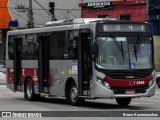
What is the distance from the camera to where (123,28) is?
19.4 metres

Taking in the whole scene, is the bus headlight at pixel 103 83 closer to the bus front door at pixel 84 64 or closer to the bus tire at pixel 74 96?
the bus front door at pixel 84 64

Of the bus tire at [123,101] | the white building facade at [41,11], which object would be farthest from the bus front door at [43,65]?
the white building facade at [41,11]

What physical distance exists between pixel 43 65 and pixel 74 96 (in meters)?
2.94

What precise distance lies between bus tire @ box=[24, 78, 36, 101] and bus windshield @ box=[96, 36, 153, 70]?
18.5 ft

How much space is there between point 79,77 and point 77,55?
86cm

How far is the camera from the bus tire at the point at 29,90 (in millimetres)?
23609

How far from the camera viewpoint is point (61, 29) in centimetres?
2116

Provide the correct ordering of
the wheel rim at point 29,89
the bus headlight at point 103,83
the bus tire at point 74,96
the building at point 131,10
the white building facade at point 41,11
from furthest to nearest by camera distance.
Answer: the white building facade at point 41,11 < the building at point 131,10 < the wheel rim at point 29,89 < the bus tire at point 74,96 < the bus headlight at point 103,83

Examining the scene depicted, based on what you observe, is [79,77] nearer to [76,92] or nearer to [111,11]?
[76,92]

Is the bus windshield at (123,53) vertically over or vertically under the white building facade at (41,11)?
under

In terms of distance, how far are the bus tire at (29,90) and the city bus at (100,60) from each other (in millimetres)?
Result: 1624

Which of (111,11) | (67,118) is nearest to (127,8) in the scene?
(111,11)

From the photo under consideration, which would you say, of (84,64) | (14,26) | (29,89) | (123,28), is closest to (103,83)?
(84,64)

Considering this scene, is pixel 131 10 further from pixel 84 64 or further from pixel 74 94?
pixel 84 64
